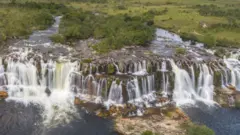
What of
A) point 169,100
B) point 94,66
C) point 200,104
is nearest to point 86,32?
point 94,66

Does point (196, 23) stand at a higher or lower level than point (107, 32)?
higher

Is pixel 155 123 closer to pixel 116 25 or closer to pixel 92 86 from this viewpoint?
pixel 92 86

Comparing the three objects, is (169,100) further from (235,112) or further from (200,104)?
(235,112)

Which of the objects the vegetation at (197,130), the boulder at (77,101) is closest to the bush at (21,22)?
the boulder at (77,101)

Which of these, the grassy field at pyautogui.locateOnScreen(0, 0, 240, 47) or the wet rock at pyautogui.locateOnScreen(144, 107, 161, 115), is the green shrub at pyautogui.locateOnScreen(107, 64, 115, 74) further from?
the grassy field at pyautogui.locateOnScreen(0, 0, 240, 47)

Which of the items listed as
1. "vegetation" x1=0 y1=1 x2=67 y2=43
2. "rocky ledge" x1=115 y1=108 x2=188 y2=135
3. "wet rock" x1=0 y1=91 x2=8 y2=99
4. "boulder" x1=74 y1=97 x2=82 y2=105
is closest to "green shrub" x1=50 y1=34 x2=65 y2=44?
"vegetation" x1=0 y1=1 x2=67 y2=43

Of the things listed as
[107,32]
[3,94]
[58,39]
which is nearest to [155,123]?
[3,94]

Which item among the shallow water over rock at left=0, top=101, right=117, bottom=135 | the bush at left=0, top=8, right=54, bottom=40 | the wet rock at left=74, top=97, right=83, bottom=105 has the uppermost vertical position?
the bush at left=0, top=8, right=54, bottom=40
